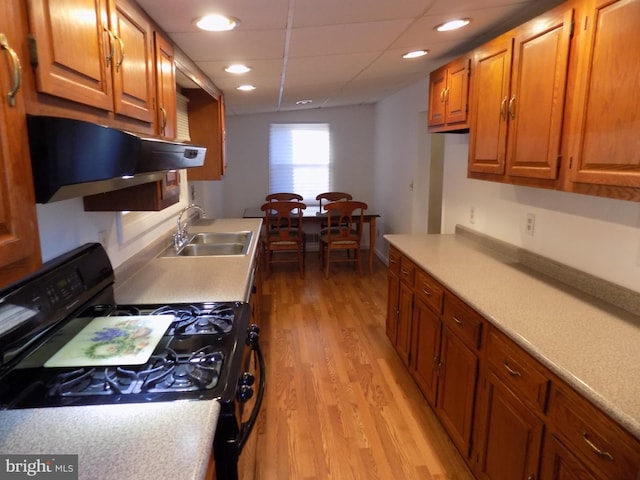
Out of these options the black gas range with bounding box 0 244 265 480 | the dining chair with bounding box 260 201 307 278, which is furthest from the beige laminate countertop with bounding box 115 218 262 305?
the dining chair with bounding box 260 201 307 278

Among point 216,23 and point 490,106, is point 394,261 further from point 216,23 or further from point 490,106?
point 216,23

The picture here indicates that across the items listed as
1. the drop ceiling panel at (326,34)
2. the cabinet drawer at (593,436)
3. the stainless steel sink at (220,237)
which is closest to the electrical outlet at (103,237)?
the drop ceiling panel at (326,34)

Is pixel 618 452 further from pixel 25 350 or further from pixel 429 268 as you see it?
pixel 25 350

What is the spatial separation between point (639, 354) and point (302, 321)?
2848 millimetres

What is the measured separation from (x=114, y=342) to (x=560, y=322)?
156 cm

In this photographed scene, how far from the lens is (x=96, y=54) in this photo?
3.85ft

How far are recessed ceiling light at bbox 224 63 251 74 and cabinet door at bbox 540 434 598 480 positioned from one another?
8.43ft

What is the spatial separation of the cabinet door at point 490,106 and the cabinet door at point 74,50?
1.74m

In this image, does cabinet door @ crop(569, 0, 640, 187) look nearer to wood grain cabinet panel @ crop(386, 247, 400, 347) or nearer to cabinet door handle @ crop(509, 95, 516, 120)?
cabinet door handle @ crop(509, 95, 516, 120)

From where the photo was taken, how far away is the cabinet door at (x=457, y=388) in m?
1.88

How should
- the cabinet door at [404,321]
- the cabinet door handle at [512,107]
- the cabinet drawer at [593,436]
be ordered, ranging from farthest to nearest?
the cabinet door at [404,321] → the cabinet door handle at [512,107] → the cabinet drawer at [593,436]

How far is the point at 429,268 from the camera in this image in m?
2.30

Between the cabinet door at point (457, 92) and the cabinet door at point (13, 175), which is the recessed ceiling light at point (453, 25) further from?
the cabinet door at point (13, 175)

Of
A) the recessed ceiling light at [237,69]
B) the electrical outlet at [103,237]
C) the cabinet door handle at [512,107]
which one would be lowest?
the electrical outlet at [103,237]
